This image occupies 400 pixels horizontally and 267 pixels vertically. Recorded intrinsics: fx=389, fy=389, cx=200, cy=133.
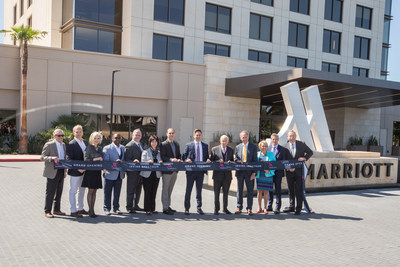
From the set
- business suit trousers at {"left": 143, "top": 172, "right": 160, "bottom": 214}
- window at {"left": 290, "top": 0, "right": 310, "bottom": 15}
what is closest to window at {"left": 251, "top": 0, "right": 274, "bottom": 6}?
window at {"left": 290, "top": 0, "right": 310, "bottom": 15}

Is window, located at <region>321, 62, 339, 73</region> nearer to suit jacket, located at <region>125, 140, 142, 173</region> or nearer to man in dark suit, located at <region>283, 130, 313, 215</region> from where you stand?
man in dark suit, located at <region>283, 130, 313, 215</region>

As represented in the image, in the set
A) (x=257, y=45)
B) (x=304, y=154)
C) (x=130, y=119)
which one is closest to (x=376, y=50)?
(x=257, y=45)

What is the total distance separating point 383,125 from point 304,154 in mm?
32518

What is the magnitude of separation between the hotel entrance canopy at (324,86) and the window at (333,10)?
31.0 ft

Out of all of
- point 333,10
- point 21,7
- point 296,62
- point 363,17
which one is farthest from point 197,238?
point 21,7

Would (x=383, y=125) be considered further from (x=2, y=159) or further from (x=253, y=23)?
A: (x=2, y=159)

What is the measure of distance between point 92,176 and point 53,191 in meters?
0.87

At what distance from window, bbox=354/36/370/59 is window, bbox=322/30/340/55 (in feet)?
8.39

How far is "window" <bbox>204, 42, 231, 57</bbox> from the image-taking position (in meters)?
29.5

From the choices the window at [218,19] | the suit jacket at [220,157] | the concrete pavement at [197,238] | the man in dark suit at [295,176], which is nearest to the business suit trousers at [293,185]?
the man in dark suit at [295,176]

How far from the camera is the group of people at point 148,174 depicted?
8.38 metres

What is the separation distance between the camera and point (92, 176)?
27.7ft

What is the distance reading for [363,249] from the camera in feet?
22.4

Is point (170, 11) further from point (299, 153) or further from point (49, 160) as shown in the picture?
point (49, 160)
